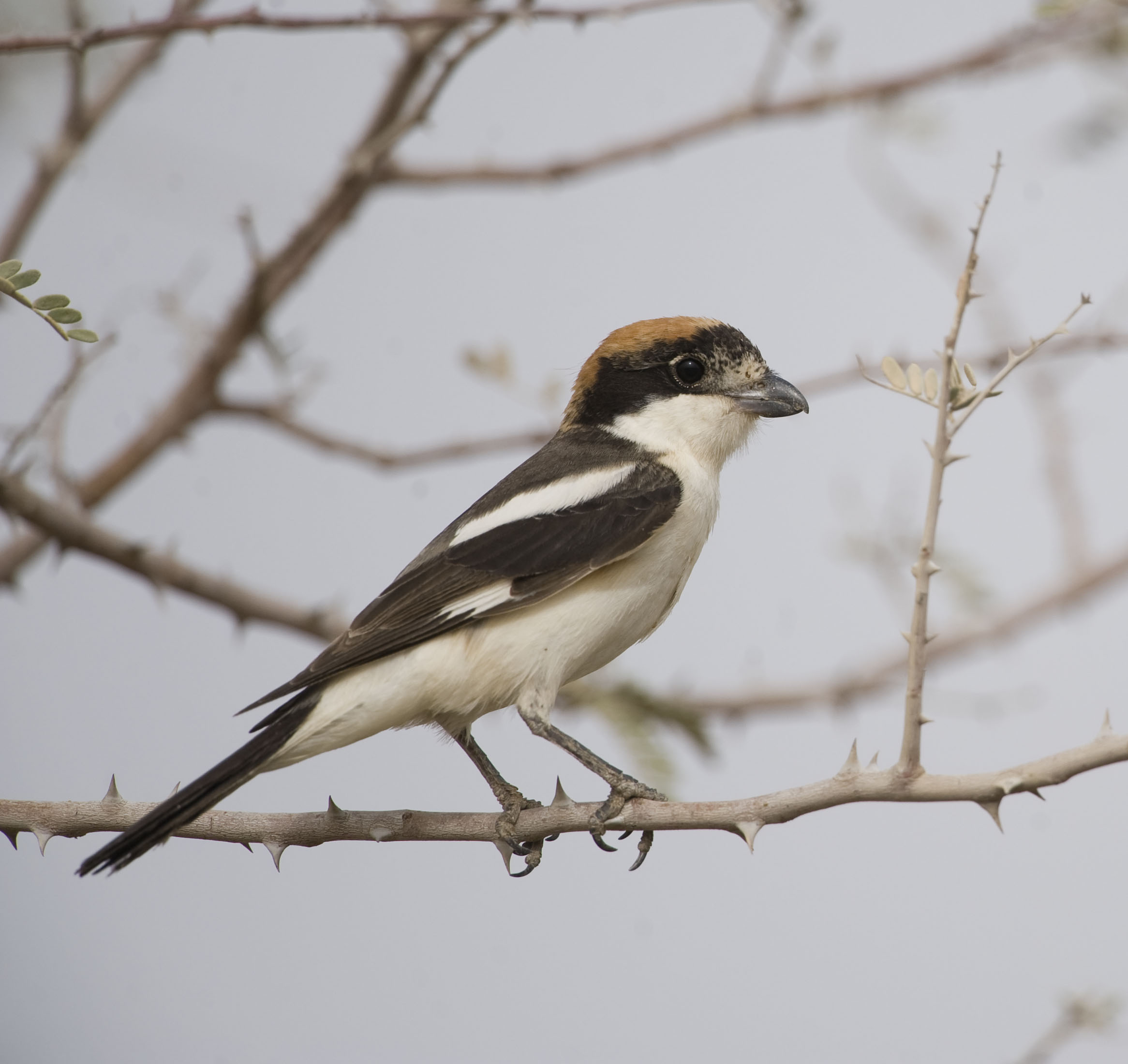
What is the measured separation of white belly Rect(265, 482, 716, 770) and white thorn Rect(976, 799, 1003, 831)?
4.44 feet

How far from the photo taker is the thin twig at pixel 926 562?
189 cm

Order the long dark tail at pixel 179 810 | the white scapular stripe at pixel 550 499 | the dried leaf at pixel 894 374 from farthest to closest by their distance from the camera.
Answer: the white scapular stripe at pixel 550 499 → the long dark tail at pixel 179 810 → the dried leaf at pixel 894 374

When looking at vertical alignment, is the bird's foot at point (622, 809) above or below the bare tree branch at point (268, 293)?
below

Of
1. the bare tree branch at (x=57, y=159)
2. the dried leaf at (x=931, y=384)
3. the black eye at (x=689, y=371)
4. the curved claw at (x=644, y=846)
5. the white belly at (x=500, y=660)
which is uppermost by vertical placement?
the bare tree branch at (x=57, y=159)

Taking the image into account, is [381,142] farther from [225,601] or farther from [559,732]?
[559,732]

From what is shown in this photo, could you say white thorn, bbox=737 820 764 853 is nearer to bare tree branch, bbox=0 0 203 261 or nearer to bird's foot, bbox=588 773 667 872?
bird's foot, bbox=588 773 667 872

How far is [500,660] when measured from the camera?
3.06 m

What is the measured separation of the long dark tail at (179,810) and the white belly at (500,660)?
209 millimetres

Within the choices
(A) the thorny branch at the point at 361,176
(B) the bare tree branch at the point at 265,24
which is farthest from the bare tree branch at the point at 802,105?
(B) the bare tree branch at the point at 265,24

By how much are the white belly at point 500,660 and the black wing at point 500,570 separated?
0.14 ft

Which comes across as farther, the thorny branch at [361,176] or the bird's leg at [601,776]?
the thorny branch at [361,176]

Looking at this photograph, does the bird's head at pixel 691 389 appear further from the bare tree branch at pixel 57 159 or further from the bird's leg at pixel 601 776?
the bare tree branch at pixel 57 159

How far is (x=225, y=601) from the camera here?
3904 mm

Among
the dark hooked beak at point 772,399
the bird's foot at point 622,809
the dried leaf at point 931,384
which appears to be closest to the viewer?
the dried leaf at point 931,384
